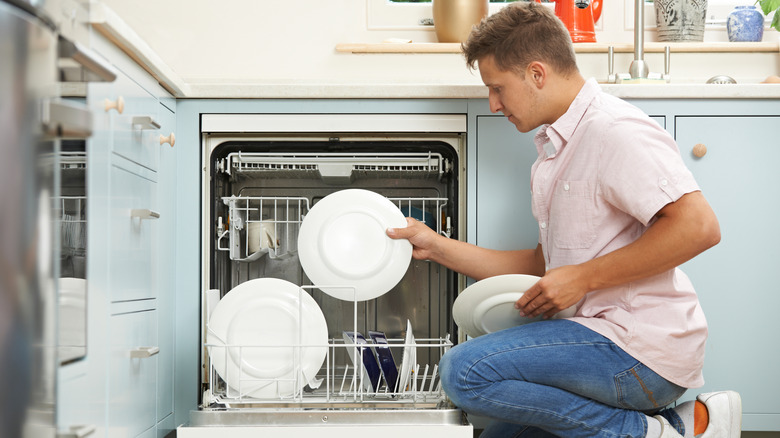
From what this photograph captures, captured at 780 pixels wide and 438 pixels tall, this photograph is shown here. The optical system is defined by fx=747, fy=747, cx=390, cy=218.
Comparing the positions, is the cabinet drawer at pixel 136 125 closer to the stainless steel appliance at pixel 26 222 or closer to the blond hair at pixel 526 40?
the stainless steel appliance at pixel 26 222

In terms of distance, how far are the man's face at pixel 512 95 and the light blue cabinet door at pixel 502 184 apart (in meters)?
0.16

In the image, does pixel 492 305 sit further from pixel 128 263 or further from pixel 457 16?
pixel 457 16

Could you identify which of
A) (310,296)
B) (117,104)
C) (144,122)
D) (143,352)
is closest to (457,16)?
(310,296)

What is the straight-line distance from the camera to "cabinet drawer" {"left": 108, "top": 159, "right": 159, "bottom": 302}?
129 cm

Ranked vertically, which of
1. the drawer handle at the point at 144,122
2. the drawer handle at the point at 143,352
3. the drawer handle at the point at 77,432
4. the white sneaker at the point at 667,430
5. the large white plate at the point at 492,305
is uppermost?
the drawer handle at the point at 144,122

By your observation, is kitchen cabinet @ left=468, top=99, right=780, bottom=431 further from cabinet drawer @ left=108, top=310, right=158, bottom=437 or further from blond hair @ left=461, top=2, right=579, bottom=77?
cabinet drawer @ left=108, top=310, right=158, bottom=437

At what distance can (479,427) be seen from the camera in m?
1.78

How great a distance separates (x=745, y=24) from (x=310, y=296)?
1.76m

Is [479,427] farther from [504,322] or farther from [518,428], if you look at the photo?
[504,322]

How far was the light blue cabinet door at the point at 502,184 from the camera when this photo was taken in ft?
5.83

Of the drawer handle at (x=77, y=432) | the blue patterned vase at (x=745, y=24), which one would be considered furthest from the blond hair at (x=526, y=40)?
the blue patterned vase at (x=745, y=24)

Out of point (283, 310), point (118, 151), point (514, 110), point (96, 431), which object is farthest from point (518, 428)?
point (118, 151)

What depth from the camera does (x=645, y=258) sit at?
138cm

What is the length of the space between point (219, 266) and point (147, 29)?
1070 mm
